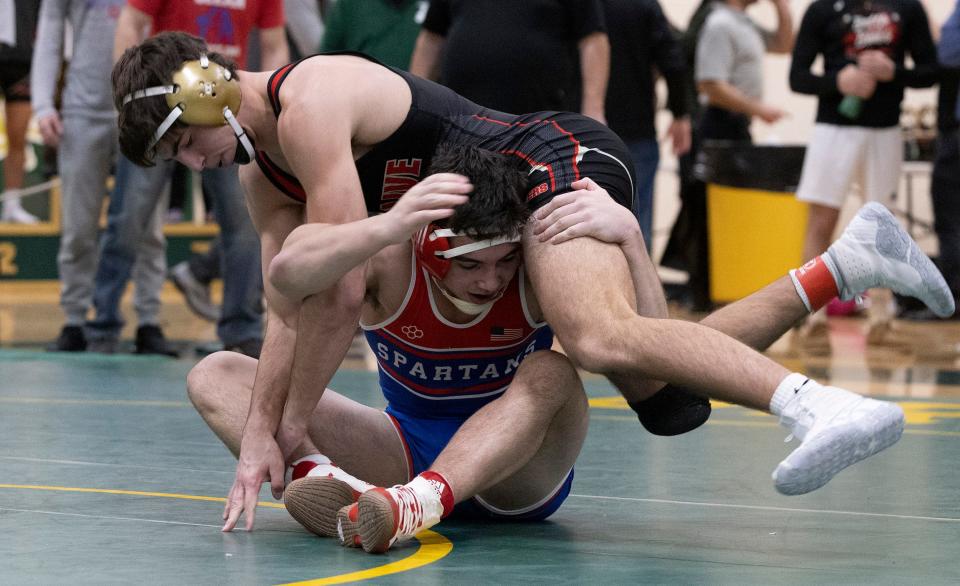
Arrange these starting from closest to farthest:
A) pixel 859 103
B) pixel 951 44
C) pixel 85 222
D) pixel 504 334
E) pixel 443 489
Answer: pixel 443 489
pixel 504 334
pixel 85 222
pixel 859 103
pixel 951 44

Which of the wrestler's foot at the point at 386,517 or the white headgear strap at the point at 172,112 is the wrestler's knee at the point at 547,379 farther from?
the white headgear strap at the point at 172,112

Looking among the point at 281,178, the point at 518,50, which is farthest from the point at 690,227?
the point at 281,178

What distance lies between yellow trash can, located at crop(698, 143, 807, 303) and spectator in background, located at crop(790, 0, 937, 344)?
143 cm

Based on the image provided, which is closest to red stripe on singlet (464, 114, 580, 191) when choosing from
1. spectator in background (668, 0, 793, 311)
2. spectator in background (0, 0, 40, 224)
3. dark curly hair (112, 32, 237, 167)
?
dark curly hair (112, 32, 237, 167)

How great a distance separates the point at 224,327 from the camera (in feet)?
21.7

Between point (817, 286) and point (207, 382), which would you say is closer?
point (207, 382)

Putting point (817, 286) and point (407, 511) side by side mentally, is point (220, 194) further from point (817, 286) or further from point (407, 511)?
point (407, 511)

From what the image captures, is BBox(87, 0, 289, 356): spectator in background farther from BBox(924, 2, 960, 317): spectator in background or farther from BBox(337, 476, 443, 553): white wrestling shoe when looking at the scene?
BBox(924, 2, 960, 317): spectator in background

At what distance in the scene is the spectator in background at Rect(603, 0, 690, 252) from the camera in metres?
7.39

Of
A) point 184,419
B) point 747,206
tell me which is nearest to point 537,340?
point 184,419

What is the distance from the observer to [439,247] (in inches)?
121

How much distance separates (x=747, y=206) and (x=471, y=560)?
6434 millimetres

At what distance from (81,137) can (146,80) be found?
3.86m

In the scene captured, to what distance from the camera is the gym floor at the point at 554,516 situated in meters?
2.72
